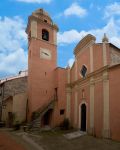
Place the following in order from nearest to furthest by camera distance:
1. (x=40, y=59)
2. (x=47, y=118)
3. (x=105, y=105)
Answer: (x=105, y=105)
(x=47, y=118)
(x=40, y=59)

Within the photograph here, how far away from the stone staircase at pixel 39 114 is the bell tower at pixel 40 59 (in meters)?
0.56

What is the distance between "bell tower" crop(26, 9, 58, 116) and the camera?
21.8 metres

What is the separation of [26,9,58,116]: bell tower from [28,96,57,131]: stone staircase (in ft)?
1.84

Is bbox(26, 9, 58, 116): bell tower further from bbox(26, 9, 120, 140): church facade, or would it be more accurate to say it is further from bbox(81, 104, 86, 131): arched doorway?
bbox(81, 104, 86, 131): arched doorway

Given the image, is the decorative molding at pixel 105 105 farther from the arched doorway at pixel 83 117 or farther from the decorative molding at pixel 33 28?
the decorative molding at pixel 33 28

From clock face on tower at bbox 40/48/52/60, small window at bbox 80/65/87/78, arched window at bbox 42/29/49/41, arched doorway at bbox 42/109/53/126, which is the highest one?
arched window at bbox 42/29/49/41

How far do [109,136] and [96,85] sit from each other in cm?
453

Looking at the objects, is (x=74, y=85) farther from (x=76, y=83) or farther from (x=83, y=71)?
(x=83, y=71)

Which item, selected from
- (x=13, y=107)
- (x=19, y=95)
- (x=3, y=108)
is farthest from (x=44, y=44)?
(x=3, y=108)

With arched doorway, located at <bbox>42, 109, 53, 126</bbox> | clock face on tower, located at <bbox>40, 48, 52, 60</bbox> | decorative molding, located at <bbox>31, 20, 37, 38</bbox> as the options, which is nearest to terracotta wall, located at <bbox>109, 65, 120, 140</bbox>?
arched doorway, located at <bbox>42, 109, 53, 126</bbox>

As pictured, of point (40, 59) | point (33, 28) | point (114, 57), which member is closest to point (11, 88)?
point (40, 59)

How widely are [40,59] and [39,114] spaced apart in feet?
21.9

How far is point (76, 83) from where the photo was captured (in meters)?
20.4

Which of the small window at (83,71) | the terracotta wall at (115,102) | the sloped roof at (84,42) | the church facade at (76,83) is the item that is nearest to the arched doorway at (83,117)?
the church facade at (76,83)
